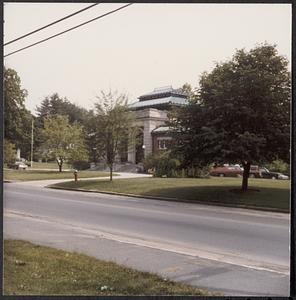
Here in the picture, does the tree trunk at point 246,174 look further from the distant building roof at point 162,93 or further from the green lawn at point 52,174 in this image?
the green lawn at point 52,174

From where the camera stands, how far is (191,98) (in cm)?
324

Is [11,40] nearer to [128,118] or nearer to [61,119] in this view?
[61,119]

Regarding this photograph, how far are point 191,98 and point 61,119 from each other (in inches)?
39.2

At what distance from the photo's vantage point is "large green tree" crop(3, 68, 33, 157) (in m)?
2.67

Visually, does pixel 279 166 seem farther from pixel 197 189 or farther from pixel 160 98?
pixel 160 98

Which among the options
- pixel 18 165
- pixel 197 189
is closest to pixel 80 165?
pixel 18 165

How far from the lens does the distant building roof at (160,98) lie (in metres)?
2.93

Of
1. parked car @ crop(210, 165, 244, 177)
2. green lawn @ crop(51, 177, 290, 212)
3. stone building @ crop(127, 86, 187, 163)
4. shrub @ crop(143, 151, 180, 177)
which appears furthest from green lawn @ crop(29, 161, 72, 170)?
parked car @ crop(210, 165, 244, 177)

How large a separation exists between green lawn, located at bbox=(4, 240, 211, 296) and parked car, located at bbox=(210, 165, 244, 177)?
1.12 metres

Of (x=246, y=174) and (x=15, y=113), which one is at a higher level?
(x=15, y=113)

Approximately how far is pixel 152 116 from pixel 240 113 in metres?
0.84

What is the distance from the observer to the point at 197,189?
3.29 meters

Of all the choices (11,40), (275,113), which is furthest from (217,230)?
(11,40)

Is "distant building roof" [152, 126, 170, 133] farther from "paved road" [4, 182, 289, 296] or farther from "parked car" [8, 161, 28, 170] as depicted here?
"parked car" [8, 161, 28, 170]
